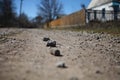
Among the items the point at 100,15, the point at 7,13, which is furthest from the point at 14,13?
the point at 100,15

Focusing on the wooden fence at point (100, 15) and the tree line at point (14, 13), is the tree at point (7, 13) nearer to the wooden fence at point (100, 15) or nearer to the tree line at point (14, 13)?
the tree line at point (14, 13)

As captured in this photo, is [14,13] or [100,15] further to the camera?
[14,13]

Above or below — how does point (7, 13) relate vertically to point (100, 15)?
above

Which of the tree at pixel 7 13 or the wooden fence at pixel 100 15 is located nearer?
the wooden fence at pixel 100 15

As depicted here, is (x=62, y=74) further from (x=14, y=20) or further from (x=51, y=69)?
(x=14, y=20)

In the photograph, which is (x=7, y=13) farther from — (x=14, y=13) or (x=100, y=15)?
(x=100, y=15)

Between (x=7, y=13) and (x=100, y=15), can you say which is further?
(x=7, y=13)

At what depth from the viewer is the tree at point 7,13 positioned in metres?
53.0

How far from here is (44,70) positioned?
305 centimetres

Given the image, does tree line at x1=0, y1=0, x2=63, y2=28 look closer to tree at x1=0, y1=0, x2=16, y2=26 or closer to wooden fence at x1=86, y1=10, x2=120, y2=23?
tree at x1=0, y1=0, x2=16, y2=26

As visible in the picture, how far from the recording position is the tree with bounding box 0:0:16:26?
53031 millimetres

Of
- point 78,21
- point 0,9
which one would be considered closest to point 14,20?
point 0,9

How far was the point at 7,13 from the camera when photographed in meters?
55.2

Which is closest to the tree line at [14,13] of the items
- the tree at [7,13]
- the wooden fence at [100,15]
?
the tree at [7,13]
